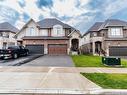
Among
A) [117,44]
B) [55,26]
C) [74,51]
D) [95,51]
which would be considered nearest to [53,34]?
[55,26]

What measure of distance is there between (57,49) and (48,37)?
10.6 feet

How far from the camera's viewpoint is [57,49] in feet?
136

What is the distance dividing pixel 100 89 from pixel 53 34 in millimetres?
34417

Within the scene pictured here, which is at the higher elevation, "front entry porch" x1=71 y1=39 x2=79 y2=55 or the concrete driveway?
"front entry porch" x1=71 y1=39 x2=79 y2=55

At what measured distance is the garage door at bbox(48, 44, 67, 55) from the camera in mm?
41169

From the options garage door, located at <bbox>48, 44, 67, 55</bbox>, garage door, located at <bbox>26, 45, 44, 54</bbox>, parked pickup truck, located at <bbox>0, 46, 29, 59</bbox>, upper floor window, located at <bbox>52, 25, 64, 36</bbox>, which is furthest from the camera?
upper floor window, located at <bbox>52, 25, 64, 36</bbox>

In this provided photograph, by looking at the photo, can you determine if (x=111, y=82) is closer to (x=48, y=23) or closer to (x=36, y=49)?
(x=36, y=49)

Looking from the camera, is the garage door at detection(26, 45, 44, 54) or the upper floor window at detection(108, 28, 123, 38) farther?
the upper floor window at detection(108, 28, 123, 38)

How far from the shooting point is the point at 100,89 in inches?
360

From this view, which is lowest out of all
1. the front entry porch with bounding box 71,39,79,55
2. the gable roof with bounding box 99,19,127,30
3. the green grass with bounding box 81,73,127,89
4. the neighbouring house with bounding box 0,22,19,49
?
the green grass with bounding box 81,73,127,89

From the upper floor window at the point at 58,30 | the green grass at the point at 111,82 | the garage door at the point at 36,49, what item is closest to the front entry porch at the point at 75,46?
the upper floor window at the point at 58,30

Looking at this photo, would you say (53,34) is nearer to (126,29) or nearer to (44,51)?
(44,51)

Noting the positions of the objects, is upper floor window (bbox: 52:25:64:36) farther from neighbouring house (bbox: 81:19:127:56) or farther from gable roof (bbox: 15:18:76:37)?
neighbouring house (bbox: 81:19:127:56)

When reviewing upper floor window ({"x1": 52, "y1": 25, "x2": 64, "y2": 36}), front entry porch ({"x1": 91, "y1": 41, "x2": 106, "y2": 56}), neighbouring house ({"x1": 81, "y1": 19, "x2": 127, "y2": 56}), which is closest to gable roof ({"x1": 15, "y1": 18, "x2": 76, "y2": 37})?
upper floor window ({"x1": 52, "y1": 25, "x2": 64, "y2": 36})
